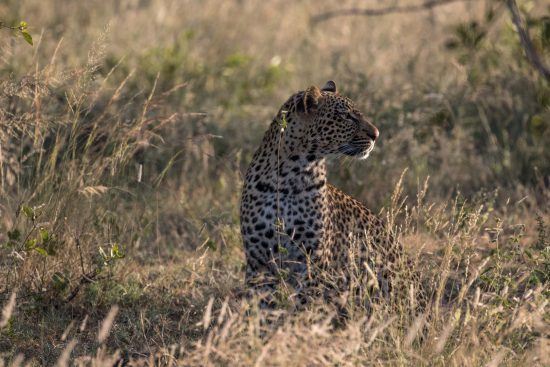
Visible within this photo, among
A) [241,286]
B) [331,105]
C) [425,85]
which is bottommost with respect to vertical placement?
[241,286]

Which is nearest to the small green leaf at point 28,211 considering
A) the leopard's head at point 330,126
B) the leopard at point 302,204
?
the leopard at point 302,204

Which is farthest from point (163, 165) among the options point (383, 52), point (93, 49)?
point (383, 52)

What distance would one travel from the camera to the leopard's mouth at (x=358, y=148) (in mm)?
5880

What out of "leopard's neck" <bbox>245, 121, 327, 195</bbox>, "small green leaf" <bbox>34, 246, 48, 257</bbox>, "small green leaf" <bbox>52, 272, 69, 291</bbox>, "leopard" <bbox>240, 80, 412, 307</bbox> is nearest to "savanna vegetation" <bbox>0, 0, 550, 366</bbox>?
"small green leaf" <bbox>52, 272, 69, 291</bbox>

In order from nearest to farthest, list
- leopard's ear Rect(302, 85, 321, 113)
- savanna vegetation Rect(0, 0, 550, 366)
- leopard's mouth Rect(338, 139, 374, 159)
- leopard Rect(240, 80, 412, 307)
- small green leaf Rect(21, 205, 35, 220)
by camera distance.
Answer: savanna vegetation Rect(0, 0, 550, 366)
small green leaf Rect(21, 205, 35, 220)
leopard Rect(240, 80, 412, 307)
leopard's ear Rect(302, 85, 321, 113)
leopard's mouth Rect(338, 139, 374, 159)

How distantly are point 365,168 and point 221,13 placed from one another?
4.66 metres

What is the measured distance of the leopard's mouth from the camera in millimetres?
5880

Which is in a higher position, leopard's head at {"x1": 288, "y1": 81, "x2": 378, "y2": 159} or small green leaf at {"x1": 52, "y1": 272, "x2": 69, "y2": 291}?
leopard's head at {"x1": 288, "y1": 81, "x2": 378, "y2": 159}

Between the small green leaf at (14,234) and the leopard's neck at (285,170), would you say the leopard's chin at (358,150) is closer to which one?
the leopard's neck at (285,170)

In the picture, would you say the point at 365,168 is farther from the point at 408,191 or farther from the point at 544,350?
the point at 544,350

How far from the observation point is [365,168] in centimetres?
791

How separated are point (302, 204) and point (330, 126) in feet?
1.61

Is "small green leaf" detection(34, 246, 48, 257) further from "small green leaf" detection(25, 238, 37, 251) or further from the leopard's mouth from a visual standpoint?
the leopard's mouth

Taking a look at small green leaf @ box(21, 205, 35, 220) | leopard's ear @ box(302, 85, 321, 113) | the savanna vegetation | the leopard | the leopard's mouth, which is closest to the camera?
the savanna vegetation
